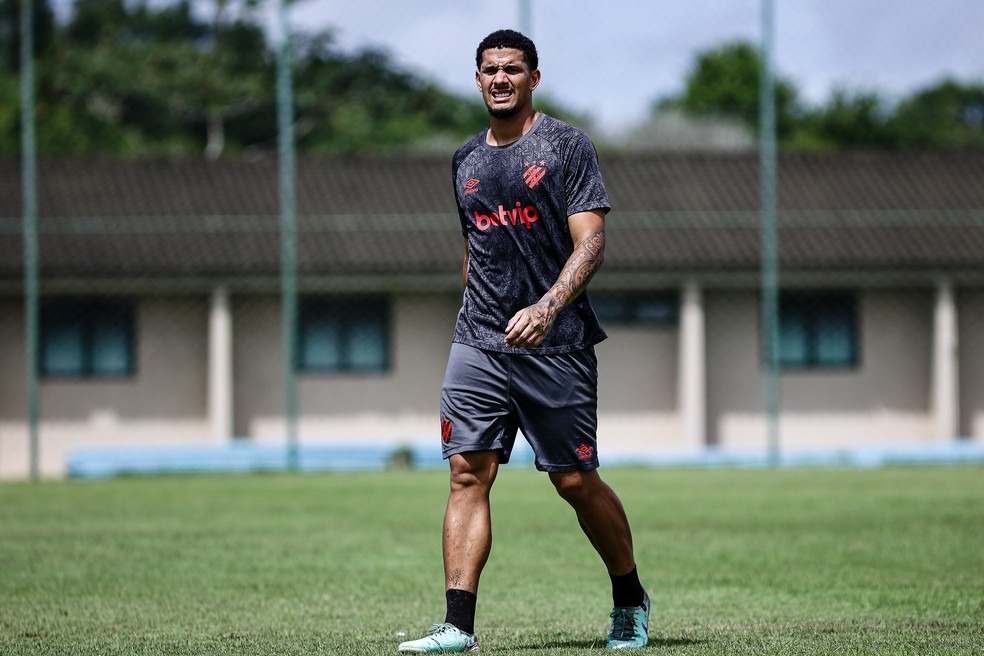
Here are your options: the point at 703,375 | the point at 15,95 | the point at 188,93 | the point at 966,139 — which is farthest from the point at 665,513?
the point at 966,139

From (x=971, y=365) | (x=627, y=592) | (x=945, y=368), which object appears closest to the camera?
(x=627, y=592)

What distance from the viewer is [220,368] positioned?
77.6ft

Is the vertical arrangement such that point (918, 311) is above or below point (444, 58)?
below

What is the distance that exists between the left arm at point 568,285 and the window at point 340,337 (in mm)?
18962

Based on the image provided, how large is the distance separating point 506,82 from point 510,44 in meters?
0.15

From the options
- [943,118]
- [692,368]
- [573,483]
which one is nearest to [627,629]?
[573,483]

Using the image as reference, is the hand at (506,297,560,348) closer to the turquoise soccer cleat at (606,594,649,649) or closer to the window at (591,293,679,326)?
the turquoise soccer cleat at (606,594,649,649)

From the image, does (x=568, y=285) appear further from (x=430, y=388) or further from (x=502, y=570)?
(x=430, y=388)

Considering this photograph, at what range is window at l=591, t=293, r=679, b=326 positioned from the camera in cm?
2506

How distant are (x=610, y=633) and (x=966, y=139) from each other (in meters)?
49.2

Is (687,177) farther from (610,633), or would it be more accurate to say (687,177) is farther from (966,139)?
(966,139)

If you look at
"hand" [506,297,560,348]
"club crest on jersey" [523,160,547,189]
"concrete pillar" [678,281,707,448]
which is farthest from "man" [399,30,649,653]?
"concrete pillar" [678,281,707,448]

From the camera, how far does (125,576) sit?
28.0ft

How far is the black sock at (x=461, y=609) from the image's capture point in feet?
18.7
